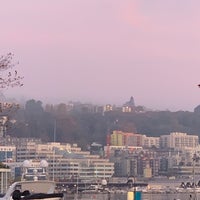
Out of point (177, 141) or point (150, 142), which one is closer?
point (150, 142)

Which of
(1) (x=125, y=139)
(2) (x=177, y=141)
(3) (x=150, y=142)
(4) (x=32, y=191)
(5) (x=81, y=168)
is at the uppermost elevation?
(1) (x=125, y=139)

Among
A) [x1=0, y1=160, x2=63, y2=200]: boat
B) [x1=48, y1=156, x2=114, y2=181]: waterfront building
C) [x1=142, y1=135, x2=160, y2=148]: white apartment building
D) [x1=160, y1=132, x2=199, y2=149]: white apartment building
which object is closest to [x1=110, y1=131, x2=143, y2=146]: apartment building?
[x1=142, y1=135, x2=160, y2=148]: white apartment building

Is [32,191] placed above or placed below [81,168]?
below

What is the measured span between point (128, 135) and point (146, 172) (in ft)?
100

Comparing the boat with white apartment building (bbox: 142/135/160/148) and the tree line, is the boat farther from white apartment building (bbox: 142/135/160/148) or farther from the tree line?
white apartment building (bbox: 142/135/160/148)

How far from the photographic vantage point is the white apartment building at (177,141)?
6791 inches

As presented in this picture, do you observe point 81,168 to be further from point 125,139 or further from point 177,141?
point 177,141

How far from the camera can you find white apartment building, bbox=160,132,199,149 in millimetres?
172500

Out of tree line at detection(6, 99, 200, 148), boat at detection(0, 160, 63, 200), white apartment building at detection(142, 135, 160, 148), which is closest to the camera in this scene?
boat at detection(0, 160, 63, 200)

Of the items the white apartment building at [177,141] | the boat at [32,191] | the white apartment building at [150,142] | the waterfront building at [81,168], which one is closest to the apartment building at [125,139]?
the white apartment building at [150,142]

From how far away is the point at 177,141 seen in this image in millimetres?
174500

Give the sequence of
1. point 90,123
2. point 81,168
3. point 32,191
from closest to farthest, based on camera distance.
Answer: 1. point 32,191
2. point 81,168
3. point 90,123

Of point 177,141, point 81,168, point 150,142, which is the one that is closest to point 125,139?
point 150,142

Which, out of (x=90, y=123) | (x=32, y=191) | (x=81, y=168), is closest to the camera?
(x=32, y=191)
